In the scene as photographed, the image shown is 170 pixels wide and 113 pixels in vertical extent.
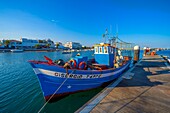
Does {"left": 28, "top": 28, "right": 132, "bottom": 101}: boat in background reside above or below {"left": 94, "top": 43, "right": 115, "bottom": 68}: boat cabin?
below

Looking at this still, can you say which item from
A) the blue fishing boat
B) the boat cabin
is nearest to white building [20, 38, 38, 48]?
the boat cabin

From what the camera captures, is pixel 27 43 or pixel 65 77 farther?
pixel 27 43

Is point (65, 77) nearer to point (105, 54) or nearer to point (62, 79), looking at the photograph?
point (62, 79)

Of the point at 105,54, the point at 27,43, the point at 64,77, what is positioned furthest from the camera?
the point at 27,43

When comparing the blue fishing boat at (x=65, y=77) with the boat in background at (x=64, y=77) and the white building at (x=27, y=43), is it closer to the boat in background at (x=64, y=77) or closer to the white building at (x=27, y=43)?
the boat in background at (x=64, y=77)

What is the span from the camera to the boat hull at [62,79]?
6147mm

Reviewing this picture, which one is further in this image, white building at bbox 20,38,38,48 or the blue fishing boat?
white building at bbox 20,38,38,48

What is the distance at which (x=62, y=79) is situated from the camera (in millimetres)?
6539

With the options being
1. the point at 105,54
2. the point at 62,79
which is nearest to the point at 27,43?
the point at 105,54

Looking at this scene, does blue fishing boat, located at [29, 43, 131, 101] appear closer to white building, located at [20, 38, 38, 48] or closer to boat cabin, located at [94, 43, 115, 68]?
boat cabin, located at [94, 43, 115, 68]

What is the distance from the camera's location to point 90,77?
24.9 ft

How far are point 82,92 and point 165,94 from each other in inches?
→ 230

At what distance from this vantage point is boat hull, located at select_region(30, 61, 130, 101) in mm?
6147

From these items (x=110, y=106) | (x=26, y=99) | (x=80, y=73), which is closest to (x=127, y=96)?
(x=110, y=106)
